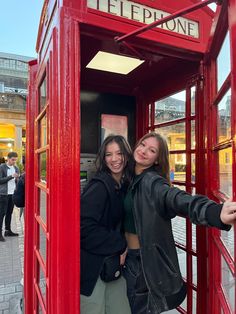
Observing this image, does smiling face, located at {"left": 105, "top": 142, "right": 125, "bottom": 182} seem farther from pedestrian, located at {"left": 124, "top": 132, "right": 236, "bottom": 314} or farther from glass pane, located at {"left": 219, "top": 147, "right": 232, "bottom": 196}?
glass pane, located at {"left": 219, "top": 147, "right": 232, "bottom": 196}

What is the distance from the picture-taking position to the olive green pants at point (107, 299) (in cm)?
170

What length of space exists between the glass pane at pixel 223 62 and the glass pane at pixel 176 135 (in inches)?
32.7

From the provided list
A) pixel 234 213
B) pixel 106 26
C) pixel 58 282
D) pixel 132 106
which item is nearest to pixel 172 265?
pixel 58 282

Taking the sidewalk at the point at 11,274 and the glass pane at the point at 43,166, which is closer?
the glass pane at the point at 43,166

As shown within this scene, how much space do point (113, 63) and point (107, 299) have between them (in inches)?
70.8

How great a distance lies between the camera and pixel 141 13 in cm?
154

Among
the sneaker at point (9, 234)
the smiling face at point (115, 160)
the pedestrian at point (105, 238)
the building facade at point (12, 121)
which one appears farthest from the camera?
the building facade at point (12, 121)

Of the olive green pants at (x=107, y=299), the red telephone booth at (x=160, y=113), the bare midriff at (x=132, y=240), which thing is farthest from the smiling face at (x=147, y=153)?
the olive green pants at (x=107, y=299)

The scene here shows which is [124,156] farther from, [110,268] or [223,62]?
[223,62]

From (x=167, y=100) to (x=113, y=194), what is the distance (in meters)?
1.21

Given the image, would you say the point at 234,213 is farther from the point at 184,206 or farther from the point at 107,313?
the point at 107,313

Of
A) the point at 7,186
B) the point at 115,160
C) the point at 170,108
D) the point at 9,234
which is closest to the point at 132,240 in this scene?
the point at 115,160

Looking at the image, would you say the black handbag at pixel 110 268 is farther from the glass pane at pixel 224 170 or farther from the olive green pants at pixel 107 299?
the glass pane at pixel 224 170

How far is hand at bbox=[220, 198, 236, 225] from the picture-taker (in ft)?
3.15
